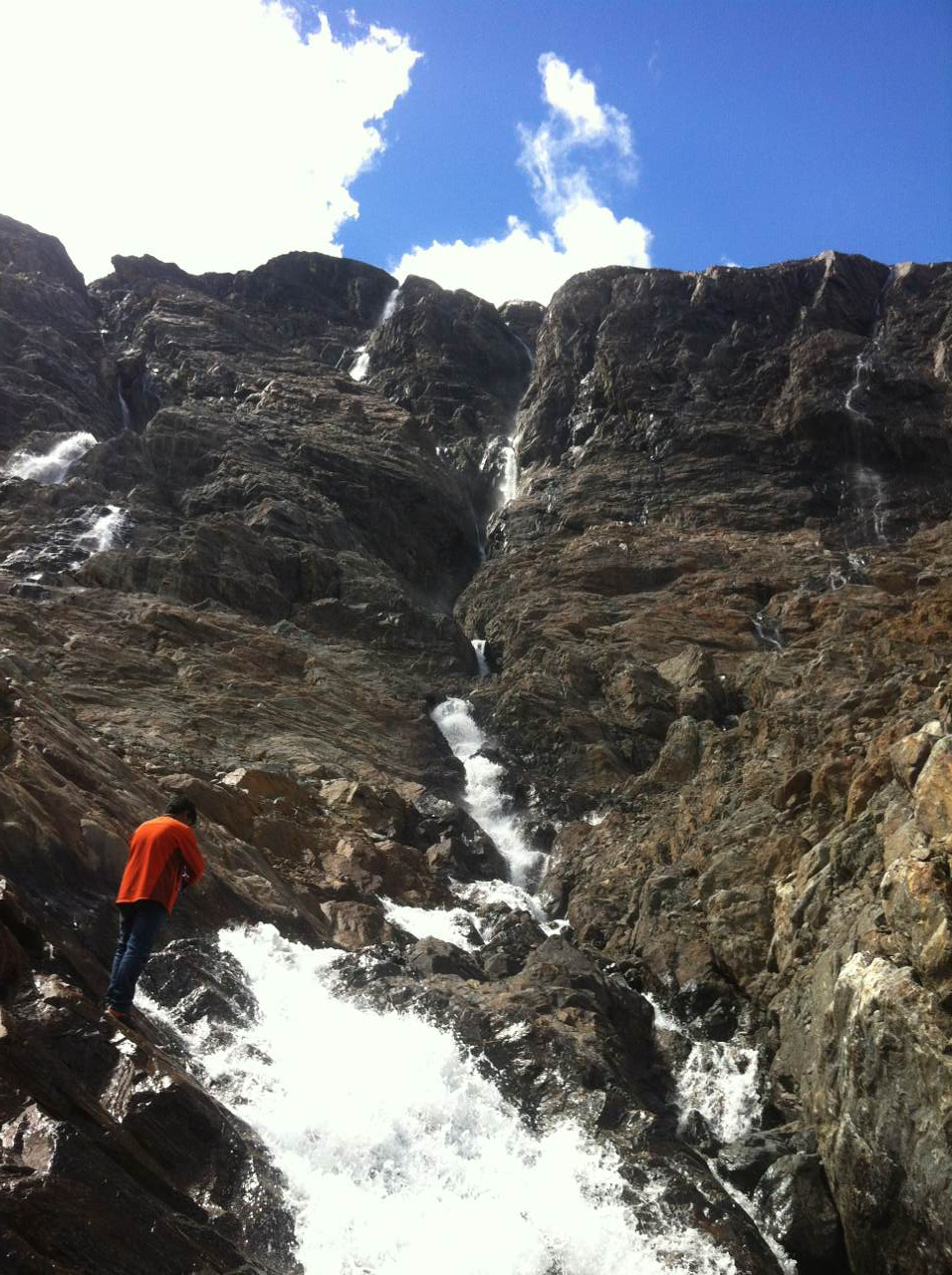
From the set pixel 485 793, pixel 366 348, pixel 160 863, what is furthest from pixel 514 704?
pixel 366 348

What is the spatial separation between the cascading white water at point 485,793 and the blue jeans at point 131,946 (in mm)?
17806

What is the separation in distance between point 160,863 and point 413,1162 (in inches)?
189

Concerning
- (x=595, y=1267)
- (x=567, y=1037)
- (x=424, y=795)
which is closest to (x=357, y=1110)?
(x=595, y=1267)

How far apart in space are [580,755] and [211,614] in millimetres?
13537

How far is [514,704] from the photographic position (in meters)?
33.6

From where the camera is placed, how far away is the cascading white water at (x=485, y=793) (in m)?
27.5

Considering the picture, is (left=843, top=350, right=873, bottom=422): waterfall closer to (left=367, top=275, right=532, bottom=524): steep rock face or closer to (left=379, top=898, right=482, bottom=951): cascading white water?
(left=367, top=275, right=532, bottom=524): steep rock face

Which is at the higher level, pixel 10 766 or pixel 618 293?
pixel 618 293

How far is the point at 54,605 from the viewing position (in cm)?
3192

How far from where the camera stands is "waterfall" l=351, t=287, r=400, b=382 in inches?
2810

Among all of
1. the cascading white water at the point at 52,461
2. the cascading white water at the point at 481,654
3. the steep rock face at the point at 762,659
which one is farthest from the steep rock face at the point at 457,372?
the cascading white water at the point at 52,461

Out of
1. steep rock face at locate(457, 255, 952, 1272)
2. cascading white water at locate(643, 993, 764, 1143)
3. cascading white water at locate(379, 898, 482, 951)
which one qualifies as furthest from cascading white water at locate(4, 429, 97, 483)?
cascading white water at locate(643, 993, 764, 1143)

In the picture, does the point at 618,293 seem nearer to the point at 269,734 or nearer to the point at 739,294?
the point at 739,294

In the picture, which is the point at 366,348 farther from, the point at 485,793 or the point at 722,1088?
the point at 722,1088
